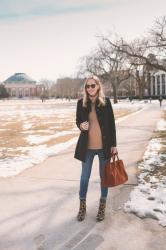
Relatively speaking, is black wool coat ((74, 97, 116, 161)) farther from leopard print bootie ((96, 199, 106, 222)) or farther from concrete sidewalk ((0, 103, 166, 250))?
concrete sidewalk ((0, 103, 166, 250))

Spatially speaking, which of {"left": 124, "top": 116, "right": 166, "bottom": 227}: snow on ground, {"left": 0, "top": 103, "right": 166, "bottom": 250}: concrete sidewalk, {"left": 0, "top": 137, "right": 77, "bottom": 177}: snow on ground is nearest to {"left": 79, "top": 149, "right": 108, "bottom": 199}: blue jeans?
{"left": 0, "top": 103, "right": 166, "bottom": 250}: concrete sidewalk

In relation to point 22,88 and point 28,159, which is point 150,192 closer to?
point 28,159

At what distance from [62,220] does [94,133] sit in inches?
48.1

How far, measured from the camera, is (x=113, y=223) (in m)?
4.56

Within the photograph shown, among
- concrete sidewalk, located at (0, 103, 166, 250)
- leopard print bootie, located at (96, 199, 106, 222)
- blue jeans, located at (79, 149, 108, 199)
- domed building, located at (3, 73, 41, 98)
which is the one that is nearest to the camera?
concrete sidewalk, located at (0, 103, 166, 250)

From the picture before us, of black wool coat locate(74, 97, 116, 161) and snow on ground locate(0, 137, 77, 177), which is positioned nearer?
black wool coat locate(74, 97, 116, 161)

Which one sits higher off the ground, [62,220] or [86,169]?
Answer: [86,169]

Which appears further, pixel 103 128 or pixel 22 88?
pixel 22 88

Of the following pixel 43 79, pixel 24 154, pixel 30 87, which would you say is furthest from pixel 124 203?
pixel 30 87

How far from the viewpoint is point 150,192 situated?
228 inches

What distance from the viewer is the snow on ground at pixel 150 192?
4.85m

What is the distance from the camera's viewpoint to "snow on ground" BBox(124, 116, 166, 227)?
4.85 metres

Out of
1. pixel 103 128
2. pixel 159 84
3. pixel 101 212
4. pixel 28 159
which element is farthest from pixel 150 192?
pixel 159 84

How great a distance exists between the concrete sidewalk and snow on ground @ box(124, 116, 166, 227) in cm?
13
